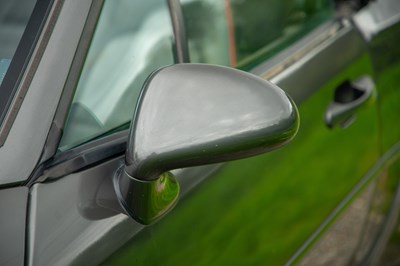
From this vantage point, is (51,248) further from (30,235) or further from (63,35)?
(63,35)

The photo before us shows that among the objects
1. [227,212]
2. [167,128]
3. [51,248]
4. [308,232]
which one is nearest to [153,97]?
[167,128]

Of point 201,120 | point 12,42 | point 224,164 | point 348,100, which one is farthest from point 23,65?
point 348,100

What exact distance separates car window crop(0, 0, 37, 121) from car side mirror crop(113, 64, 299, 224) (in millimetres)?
269

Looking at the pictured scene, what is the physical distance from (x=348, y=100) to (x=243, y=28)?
374 mm

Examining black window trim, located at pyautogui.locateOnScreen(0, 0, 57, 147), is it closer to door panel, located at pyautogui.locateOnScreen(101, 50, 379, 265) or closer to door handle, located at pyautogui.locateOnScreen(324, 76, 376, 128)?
door panel, located at pyautogui.locateOnScreen(101, 50, 379, 265)

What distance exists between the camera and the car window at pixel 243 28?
1777 millimetres

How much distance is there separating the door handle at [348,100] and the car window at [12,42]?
89 centimetres

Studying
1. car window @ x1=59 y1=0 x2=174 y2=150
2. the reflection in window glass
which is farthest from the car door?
the reflection in window glass

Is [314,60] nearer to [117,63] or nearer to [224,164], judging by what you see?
[224,164]

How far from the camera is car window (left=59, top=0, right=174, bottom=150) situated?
1450 millimetres

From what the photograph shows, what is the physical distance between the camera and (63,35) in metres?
1.36

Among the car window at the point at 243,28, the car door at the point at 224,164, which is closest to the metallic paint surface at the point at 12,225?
the car door at the point at 224,164

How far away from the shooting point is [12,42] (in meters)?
1.44

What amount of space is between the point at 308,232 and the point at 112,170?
0.73 metres
